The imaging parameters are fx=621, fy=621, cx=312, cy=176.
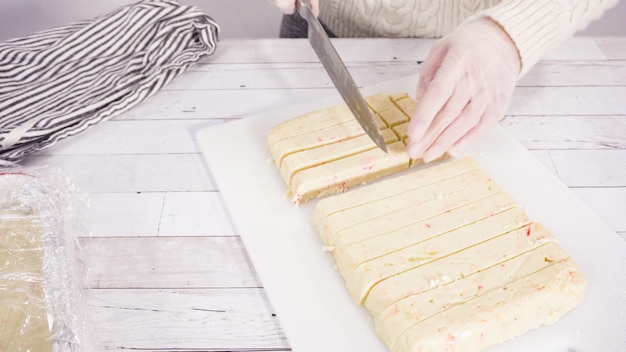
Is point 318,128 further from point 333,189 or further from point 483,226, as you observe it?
point 483,226

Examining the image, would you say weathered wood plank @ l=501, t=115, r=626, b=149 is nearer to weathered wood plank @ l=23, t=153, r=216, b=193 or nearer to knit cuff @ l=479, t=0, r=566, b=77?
knit cuff @ l=479, t=0, r=566, b=77

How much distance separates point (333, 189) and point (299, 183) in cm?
10

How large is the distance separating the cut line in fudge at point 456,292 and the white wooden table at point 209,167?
238mm

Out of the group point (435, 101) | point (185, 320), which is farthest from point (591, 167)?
point (185, 320)

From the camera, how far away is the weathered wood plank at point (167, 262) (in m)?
1.33

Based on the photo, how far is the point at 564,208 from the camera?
147 cm

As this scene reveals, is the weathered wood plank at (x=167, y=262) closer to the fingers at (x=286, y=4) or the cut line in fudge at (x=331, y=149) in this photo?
the cut line in fudge at (x=331, y=149)

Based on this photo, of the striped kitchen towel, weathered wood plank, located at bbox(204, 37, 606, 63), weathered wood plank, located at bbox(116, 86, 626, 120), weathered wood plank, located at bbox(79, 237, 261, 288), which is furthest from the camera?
weathered wood plank, located at bbox(204, 37, 606, 63)

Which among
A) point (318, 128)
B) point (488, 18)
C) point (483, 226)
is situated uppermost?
point (488, 18)

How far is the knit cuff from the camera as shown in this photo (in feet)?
4.89

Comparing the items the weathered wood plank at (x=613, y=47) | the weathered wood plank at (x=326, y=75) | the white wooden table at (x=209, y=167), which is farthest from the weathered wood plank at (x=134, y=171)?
the weathered wood plank at (x=613, y=47)

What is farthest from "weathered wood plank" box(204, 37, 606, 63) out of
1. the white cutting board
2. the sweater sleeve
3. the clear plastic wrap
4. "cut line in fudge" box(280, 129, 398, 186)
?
the clear plastic wrap

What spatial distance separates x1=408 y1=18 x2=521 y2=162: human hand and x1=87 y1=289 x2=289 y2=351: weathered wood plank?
51 cm

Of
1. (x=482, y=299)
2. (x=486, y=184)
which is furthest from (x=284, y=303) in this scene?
(x=486, y=184)
